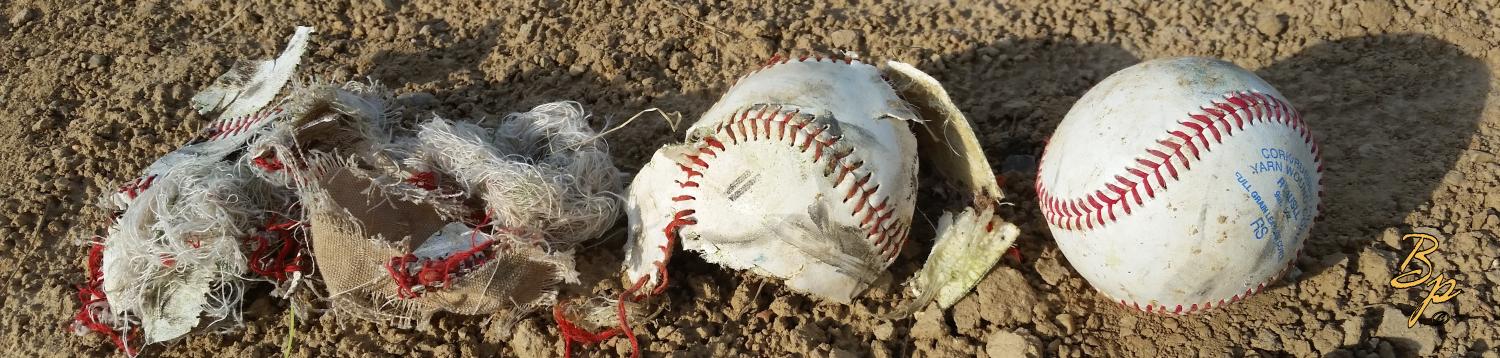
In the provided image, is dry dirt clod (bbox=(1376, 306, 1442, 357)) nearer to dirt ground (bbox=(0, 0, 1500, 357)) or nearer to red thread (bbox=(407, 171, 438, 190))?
dirt ground (bbox=(0, 0, 1500, 357))

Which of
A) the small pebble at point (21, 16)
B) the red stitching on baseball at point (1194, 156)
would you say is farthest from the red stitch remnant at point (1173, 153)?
the small pebble at point (21, 16)

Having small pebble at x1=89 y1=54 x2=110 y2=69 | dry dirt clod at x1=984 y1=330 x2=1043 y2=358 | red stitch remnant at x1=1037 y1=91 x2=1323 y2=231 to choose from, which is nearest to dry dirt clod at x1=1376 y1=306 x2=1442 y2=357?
red stitch remnant at x1=1037 y1=91 x2=1323 y2=231

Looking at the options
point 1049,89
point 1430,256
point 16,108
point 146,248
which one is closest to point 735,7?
point 1049,89

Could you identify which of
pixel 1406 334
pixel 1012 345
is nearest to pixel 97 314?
pixel 1012 345

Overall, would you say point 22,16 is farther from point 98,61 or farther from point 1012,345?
point 1012,345

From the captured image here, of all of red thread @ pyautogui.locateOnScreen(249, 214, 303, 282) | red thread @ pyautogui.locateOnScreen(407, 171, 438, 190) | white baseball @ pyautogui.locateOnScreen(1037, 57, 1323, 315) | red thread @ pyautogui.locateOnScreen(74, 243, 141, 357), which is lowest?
red thread @ pyautogui.locateOnScreen(74, 243, 141, 357)
